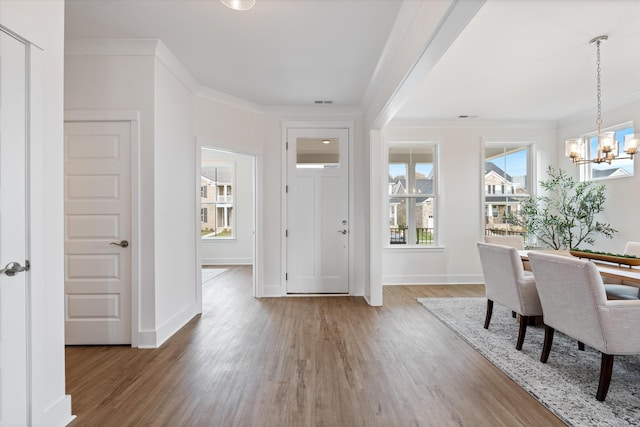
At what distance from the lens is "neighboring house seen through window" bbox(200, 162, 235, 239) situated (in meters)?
7.76

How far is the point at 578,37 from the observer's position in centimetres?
282

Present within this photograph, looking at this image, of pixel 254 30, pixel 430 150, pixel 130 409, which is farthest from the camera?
pixel 430 150

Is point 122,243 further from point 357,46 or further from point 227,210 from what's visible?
point 227,210

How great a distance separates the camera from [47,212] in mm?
1772

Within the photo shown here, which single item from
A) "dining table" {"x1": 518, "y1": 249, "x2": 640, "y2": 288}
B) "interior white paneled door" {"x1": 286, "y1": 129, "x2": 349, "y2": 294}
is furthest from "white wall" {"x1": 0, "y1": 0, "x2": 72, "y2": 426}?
"dining table" {"x1": 518, "y1": 249, "x2": 640, "y2": 288}

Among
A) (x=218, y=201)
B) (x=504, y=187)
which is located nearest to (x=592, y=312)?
(x=504, y=187)

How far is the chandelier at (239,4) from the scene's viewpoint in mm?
2258

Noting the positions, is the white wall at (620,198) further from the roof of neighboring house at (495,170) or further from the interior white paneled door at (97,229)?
the interior white paneled door at (97,229)

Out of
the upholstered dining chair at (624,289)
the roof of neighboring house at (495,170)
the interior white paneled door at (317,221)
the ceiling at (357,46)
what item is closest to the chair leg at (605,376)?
the upholstered dining chair at (624,289)

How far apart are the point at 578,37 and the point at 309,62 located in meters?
2.39

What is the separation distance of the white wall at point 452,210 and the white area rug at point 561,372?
179 centimetres

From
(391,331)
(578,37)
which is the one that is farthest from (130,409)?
(578,37)

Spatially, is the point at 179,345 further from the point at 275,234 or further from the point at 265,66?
the point at 265,66

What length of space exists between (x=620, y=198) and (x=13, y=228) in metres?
6.35
